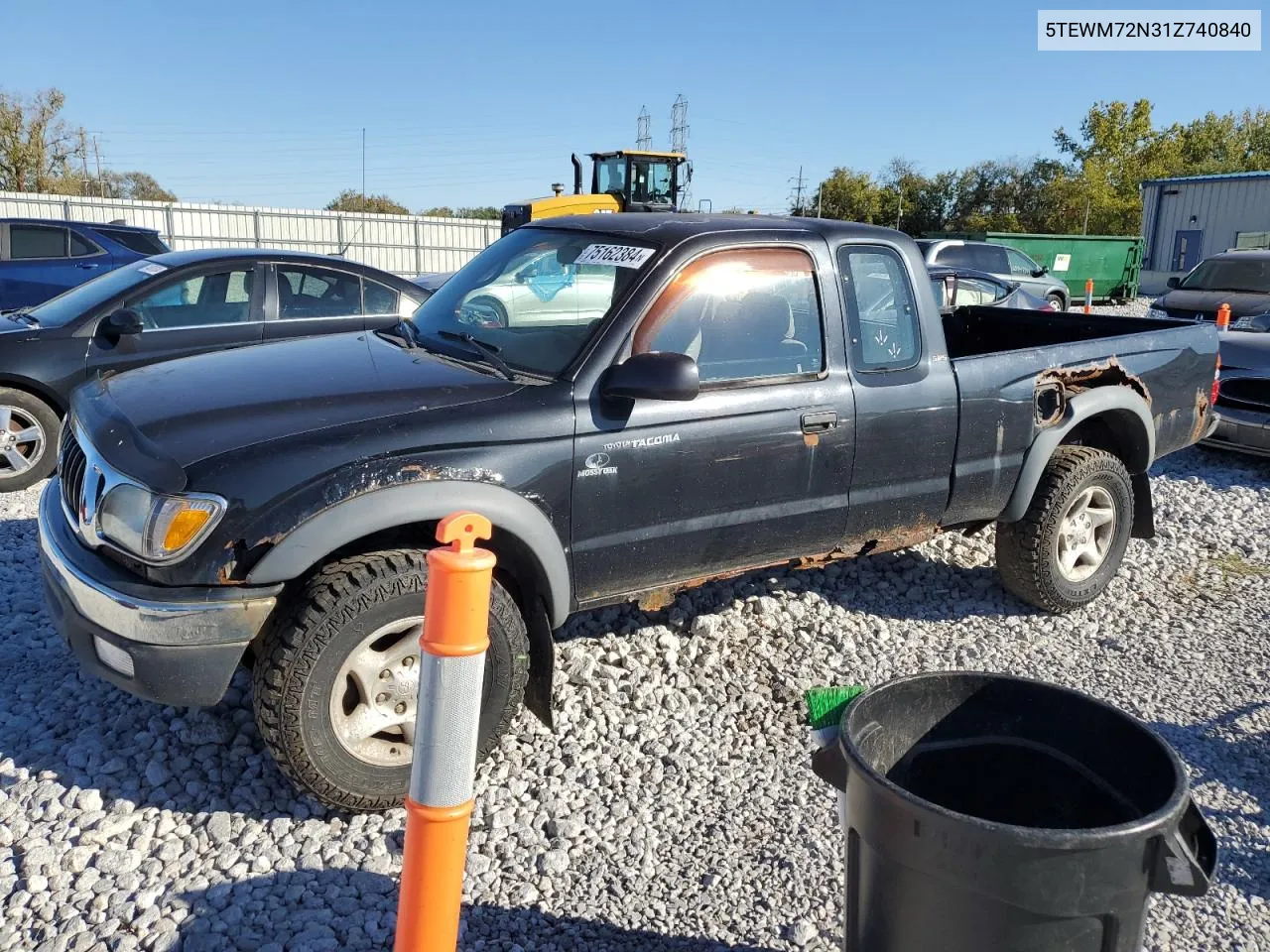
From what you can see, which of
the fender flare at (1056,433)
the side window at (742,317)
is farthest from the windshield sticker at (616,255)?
the fender flare at (1056,433)

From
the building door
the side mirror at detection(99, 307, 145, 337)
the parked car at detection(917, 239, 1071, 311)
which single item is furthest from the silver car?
the building door

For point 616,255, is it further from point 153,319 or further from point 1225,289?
point 1225,289

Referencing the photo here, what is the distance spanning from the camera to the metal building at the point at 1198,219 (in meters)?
28.1

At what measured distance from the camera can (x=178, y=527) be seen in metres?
2.93

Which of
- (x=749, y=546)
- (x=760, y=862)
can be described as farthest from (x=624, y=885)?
(x=749, y=546)

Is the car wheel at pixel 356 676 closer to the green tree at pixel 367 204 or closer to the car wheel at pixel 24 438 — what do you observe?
the car wheel at pixel 24 438

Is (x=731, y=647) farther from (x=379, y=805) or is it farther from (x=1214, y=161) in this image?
(x=1214, y=161)

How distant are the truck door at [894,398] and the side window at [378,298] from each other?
4159mm

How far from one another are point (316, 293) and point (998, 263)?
14716 mm

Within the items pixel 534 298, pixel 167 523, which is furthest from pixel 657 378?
pixel 167 523

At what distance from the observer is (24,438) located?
6.51m

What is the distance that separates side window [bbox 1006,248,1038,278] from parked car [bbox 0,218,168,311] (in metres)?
14.4

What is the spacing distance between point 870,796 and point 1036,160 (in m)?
51.4

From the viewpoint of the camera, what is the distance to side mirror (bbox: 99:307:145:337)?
20.5ft
